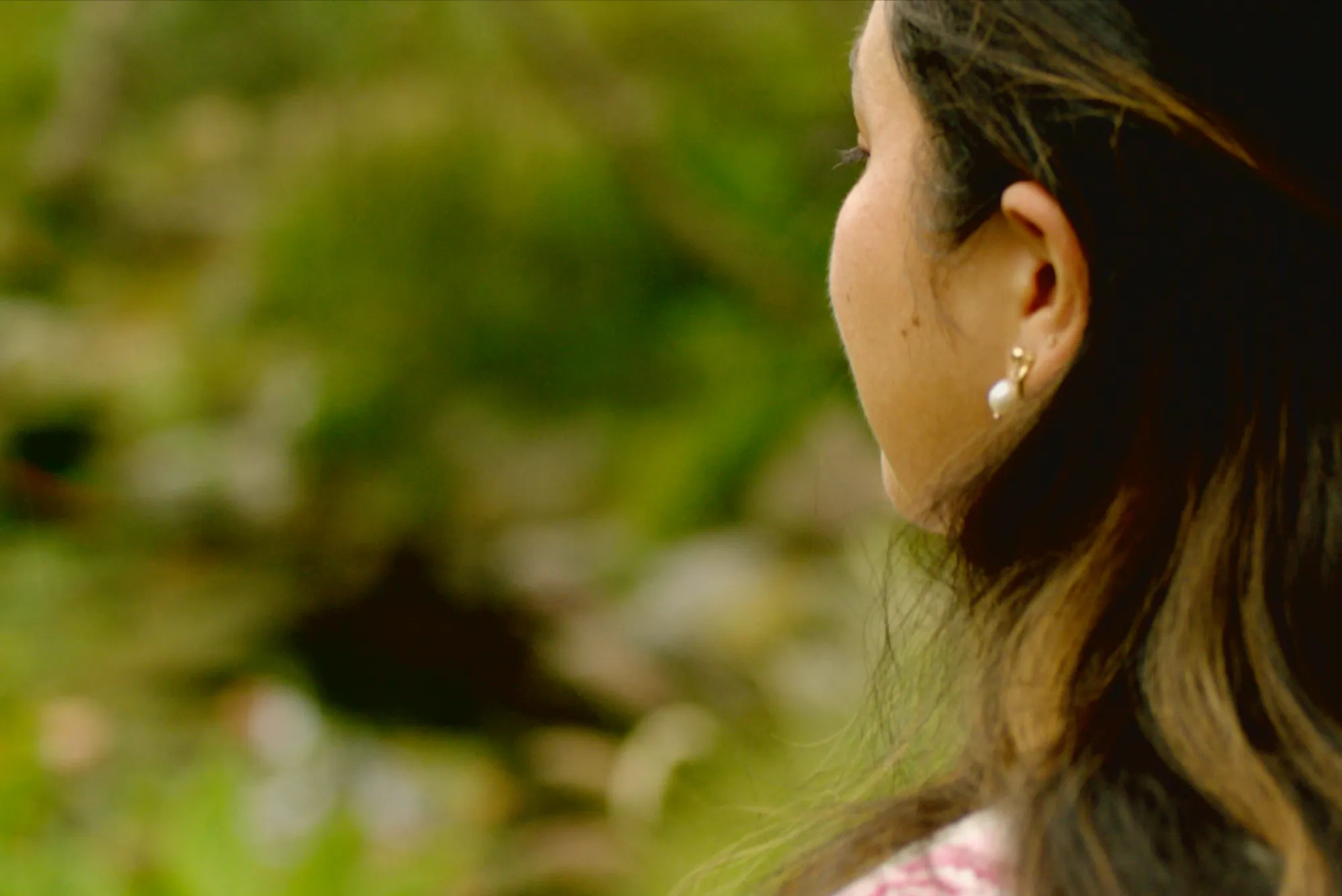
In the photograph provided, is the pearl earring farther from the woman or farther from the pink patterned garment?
the pink patterned garment

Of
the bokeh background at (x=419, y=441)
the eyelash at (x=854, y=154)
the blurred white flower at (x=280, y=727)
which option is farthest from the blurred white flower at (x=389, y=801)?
the eyelash at (x=854, y=154)

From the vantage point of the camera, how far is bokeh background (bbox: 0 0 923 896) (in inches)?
112

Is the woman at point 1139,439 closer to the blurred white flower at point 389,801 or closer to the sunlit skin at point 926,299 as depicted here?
the sunlit skin at point 926,299

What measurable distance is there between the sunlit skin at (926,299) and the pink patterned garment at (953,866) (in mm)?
183

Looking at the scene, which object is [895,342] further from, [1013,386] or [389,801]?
[389,801]

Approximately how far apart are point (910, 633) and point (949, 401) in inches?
8.1

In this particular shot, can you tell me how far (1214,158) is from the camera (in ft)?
2.33

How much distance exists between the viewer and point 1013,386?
0.78 m

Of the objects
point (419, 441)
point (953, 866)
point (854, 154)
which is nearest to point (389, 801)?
point (419, 441)

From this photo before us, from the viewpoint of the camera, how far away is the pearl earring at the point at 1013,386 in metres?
0.78

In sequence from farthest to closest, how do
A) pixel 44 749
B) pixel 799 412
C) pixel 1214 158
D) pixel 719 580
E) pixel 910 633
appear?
1. pixel 719 580
2. pixel 799 412
3. pixel 44 749
4. pixel 910 633
5. pixel 1214 158

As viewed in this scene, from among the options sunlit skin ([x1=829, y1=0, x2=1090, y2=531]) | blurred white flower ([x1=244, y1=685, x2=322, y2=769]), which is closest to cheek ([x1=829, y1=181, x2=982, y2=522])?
sunlit skin ([x1=829, y1=0, x2=1090, y2=531])

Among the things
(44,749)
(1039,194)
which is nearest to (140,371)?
(44,749)

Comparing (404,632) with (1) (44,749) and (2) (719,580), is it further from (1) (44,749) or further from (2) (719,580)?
(1) (44,749)
